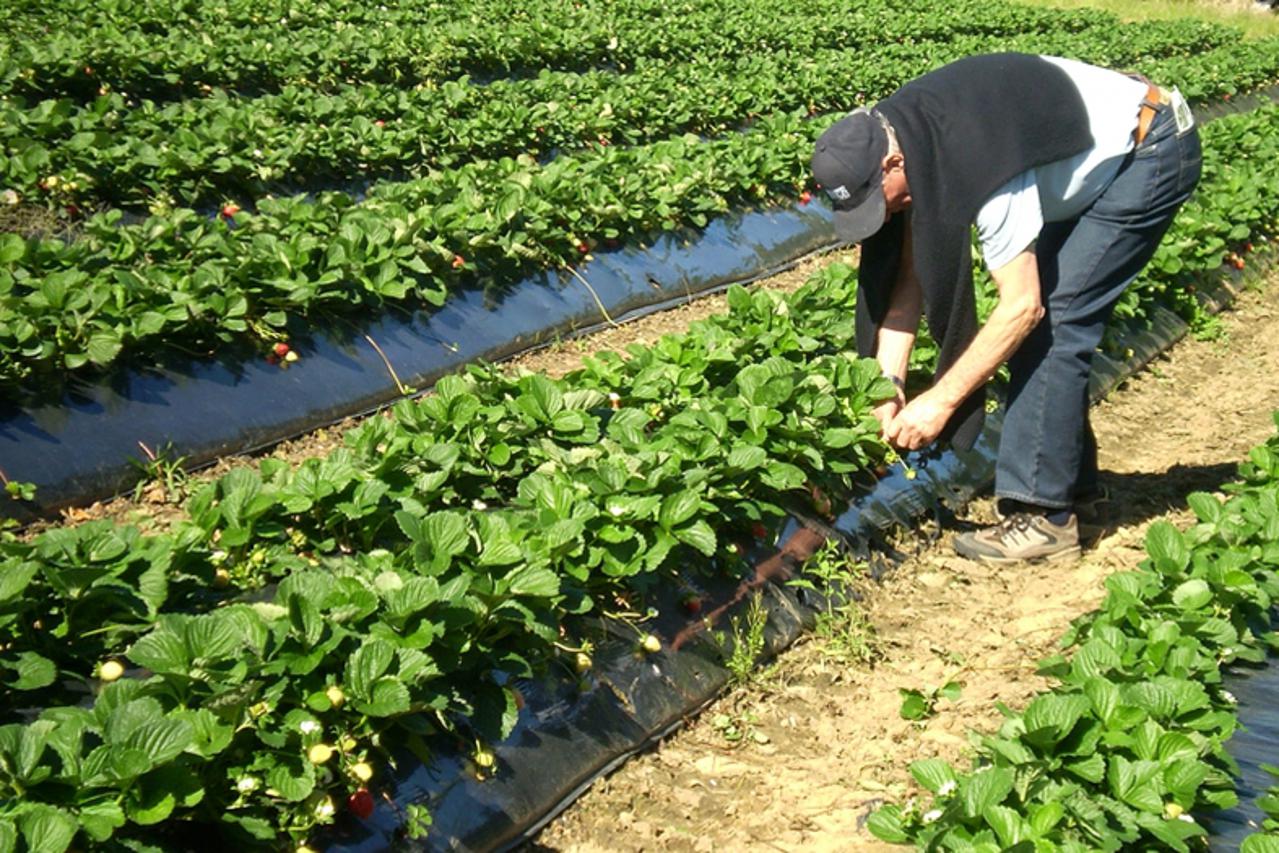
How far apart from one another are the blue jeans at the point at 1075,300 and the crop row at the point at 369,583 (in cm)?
50

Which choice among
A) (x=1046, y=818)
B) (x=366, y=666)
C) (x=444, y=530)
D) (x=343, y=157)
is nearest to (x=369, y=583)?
(x=444, y=530)

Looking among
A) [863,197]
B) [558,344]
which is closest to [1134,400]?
[558,344]

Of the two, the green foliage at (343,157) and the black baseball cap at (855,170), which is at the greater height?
the black baseball cap at (855,170)

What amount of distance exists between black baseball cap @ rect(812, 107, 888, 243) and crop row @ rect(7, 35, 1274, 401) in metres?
2.46

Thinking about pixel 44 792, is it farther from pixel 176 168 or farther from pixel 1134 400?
pixel 1134 400

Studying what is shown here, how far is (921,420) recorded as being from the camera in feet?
12.8

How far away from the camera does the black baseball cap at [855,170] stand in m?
3.48

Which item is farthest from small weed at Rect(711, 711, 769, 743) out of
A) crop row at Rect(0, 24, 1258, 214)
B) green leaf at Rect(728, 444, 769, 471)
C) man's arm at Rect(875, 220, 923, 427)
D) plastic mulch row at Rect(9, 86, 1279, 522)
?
crop row at Rect(0, 24, 1258, 214)

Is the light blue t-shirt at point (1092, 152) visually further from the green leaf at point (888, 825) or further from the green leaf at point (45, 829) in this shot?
the green leaf at point (45, 829)

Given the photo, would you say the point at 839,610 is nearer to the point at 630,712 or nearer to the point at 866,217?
the point at 630,712

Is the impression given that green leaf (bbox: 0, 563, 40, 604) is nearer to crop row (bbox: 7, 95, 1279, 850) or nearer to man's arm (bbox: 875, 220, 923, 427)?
crop row (bbox: 7, 95, 1279, 850)

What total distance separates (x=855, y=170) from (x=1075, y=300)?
1.08 metres

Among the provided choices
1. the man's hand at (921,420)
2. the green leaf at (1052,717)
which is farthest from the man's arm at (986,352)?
the green leaf at (1052,717)

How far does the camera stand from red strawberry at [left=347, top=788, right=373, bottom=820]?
8.36 ft
